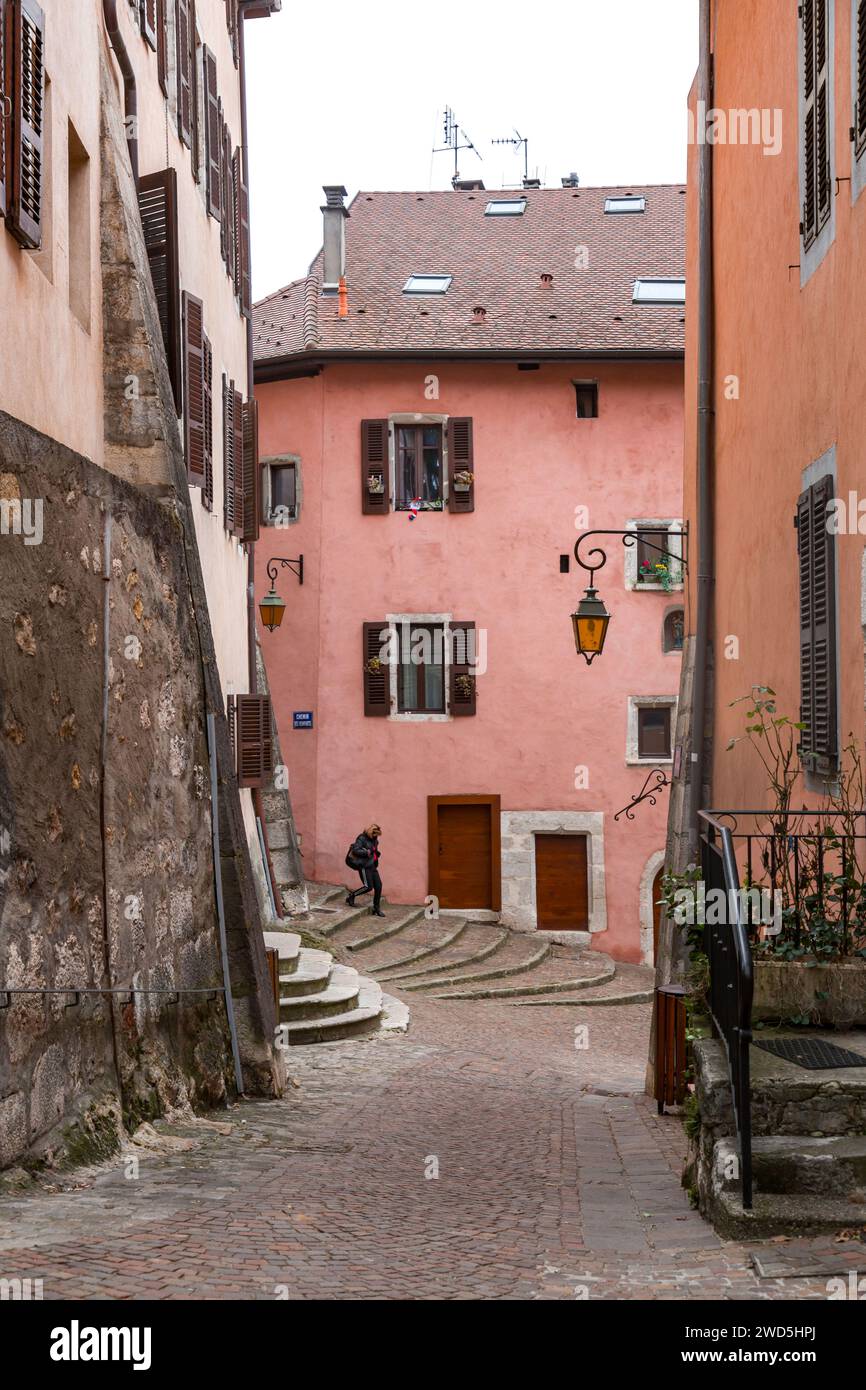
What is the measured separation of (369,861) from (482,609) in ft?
16.0

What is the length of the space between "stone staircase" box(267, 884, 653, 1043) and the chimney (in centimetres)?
1059

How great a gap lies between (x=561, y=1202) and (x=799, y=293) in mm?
5485

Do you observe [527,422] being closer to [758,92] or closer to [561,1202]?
[758,92]

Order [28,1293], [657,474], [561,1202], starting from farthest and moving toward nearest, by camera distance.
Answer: [657,474]
[561,1202]
[28,1293]

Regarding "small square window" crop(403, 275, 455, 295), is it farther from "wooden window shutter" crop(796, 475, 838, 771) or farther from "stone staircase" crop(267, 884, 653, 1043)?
"wooden window shutter" crop(796, 475, 838, 771)

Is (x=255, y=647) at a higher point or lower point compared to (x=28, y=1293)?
higher

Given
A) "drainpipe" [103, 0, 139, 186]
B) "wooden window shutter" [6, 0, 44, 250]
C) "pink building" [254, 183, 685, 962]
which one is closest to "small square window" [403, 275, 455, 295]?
"pink building" [254, 183, 685, 962]

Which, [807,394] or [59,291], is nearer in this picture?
[59,291]

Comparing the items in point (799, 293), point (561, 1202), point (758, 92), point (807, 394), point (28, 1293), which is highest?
point (758, 92)

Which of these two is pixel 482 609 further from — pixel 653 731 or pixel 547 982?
pixel 547 982

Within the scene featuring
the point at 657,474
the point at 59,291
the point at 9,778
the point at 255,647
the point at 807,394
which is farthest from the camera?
the point at 657,474

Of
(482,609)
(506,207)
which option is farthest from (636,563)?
(506,207)

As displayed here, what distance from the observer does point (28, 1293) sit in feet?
15.9

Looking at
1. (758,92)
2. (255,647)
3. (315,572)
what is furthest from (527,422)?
(758,92)
